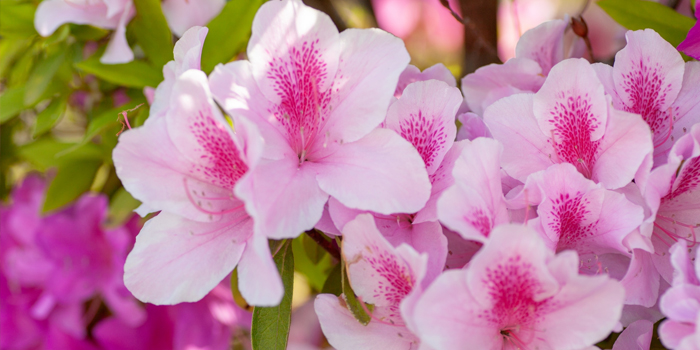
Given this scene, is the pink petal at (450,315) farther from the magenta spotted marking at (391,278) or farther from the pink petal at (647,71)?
the pink petal at (647,71)

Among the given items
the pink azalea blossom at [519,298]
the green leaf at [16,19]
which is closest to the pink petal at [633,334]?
the pink azalea blossom at [519,298]

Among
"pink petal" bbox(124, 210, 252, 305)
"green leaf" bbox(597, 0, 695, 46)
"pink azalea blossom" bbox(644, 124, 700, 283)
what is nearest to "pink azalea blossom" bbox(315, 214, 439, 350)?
"pink petal" bbox(124, 210, 252, 305)

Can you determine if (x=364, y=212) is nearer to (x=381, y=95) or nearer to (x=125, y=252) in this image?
(x=381, y=95)

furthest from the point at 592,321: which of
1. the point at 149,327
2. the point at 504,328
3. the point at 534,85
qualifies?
the point at 149,327

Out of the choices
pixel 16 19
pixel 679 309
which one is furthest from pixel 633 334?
pixel 16 19

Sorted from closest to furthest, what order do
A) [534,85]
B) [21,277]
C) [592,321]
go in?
[592,321], [534,85], [21,277]

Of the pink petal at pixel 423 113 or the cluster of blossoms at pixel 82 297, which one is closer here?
the pink petal at pixel 423 113

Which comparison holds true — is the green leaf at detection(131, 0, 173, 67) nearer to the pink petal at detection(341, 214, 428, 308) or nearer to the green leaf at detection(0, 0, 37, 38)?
the green leaf at detection(0, 0, 37, 38)

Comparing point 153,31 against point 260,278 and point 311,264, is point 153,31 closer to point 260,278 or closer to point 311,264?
point 311,264
